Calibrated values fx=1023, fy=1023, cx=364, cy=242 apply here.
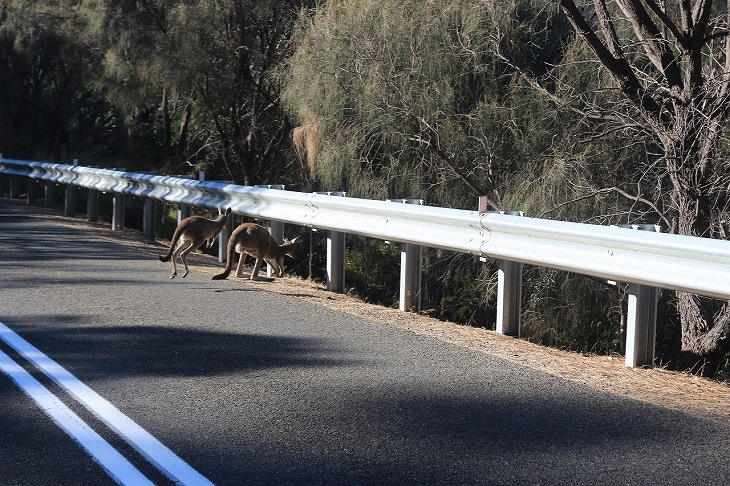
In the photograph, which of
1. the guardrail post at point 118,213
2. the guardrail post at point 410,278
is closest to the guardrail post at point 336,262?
the guardrail post at point 410,278

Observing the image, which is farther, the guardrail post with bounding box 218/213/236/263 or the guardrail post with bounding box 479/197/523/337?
the guardrail post with bounding box 218/213/236/263

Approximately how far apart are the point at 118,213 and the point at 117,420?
12345 mm

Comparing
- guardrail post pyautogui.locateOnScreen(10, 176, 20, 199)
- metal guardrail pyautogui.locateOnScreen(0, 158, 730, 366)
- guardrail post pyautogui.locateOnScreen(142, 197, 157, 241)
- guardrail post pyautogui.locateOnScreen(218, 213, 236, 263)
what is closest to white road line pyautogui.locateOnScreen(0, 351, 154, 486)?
metal guardrail pyautogui.locateOnScreen(0, 158, 730, 366)

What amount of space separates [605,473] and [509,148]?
10856 mm

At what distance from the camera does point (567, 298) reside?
12828 millimetres

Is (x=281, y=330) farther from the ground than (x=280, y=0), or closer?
closer

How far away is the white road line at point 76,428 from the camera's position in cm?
469

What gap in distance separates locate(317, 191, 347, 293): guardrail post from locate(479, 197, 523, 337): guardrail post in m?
2.86

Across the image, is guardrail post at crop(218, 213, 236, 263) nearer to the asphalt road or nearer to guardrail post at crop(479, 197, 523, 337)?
the asphalt road

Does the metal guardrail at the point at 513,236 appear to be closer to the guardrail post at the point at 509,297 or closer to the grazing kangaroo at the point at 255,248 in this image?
the guardrail post at the point at 509,297

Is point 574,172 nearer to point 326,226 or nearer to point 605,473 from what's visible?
point 326,226

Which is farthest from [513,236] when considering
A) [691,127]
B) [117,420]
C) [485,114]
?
[485,114]

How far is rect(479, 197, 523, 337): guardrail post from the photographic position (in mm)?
8688

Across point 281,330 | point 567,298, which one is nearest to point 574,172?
point 567,298
